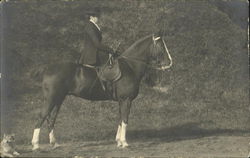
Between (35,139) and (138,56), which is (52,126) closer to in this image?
(35,139)

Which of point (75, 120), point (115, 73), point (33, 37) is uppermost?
point (33, 37)

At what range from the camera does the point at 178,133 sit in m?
9.77

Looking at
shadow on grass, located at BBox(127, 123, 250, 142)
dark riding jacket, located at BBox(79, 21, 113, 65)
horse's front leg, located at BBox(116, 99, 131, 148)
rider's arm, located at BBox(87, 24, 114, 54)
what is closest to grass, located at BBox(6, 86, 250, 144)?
shadow on grass, located at BBox(127, 123, 250, 142)

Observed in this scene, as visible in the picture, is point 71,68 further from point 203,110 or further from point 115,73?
point 203,110

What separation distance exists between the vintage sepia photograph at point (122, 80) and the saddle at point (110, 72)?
18mm

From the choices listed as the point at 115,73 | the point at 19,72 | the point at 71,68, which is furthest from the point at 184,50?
the point at 19,72

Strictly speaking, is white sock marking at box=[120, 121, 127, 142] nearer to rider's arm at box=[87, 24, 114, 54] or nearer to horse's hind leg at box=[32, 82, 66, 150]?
horse's hind leg at box=[32, 82, 66, 150]

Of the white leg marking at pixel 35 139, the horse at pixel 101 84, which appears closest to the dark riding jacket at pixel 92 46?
the horse at pixel 101 84

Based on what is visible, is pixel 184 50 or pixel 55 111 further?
pixel 184 50

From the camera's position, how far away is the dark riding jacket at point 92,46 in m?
9.05

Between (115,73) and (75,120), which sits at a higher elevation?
(115,73)

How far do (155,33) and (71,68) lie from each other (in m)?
1.79

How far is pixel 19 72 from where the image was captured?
29.5 ft

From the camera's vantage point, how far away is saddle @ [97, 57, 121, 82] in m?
9.10
